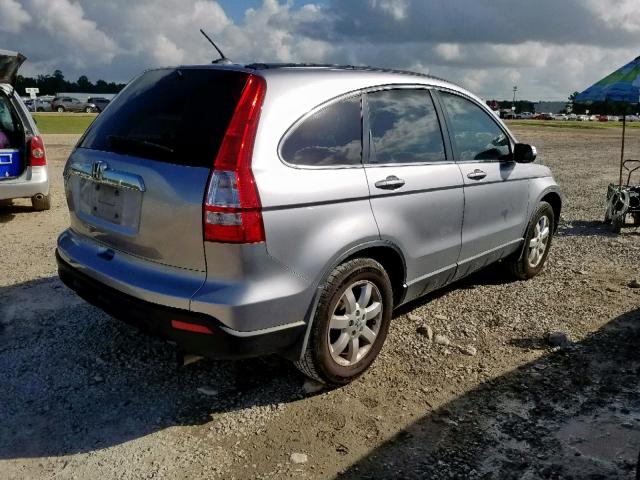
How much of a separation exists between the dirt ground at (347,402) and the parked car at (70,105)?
52908mm

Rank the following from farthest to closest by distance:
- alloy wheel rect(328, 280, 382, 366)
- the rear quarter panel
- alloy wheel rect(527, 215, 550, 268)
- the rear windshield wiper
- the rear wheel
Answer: the rear wheel → alloy wheel rect(527, 215, 550, 268) → alloy wheel rect(328, 280, 382, 366) → the rear windshield wiper → the rear quarter panel

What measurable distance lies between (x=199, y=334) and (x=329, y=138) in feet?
4.10

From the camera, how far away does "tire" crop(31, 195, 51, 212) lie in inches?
295

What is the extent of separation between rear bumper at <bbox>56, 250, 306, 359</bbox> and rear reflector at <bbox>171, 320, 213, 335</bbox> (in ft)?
0.04

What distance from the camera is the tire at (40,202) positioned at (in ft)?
24.6

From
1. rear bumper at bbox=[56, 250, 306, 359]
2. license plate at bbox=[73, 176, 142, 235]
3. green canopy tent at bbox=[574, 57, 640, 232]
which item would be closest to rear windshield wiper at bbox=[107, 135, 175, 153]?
Answer: license plate at bbox=[73, 176, 142, 235]

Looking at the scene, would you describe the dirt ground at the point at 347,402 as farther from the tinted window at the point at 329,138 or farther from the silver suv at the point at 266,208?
the tinted window at the point at 329,138

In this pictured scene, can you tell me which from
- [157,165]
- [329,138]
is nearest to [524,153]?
[329,138]

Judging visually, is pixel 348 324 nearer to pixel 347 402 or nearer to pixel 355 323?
pixel 355 323

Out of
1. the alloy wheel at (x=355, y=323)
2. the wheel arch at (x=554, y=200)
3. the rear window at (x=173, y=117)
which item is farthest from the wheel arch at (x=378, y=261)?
the wheel arch at (x=554, y=200)

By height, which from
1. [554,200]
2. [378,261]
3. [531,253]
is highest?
[554,200]

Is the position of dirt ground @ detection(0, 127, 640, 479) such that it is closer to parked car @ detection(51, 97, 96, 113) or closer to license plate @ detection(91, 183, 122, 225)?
license plate @ detection(91, 183, 122, 225)

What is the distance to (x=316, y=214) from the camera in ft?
9.39

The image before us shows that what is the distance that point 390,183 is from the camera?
10.9 ft
